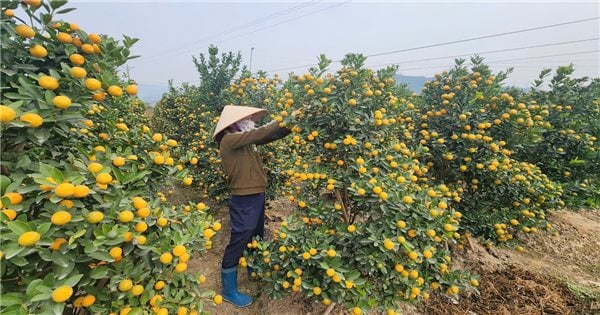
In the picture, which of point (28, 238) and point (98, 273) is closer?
point (28, 238)

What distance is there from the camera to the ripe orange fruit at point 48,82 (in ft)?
3.25

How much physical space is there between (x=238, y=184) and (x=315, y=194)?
0.71 m

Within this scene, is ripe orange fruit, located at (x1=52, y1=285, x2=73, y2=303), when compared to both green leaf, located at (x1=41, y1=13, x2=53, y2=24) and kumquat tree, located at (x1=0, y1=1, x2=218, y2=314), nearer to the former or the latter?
kumquat tree, located at (x1=0, y1=1, x2=218, y2=314)

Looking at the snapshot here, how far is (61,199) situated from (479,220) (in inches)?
127

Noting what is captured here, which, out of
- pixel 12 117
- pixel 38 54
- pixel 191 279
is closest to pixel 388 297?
pixel 191 279

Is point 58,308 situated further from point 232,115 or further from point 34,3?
point 232,115

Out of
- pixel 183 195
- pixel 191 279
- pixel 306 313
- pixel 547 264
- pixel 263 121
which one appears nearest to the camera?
pixel 191 279

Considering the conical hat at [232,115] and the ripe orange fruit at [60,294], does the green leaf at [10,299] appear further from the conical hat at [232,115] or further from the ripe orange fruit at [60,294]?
the conical hat at [232,115]

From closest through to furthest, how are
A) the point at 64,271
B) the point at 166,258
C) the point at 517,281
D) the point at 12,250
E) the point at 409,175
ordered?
the point at 12,250
the point at 64,271
the point at 166,258
the point at 409,175
the point at 517,281

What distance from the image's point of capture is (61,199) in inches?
36.4

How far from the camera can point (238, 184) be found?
2.52 metres

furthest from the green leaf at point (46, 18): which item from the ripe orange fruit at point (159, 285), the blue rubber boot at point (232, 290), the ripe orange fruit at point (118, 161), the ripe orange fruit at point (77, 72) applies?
the blue rubber boot at point (232, 290)

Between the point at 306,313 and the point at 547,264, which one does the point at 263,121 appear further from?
the point at 547,264

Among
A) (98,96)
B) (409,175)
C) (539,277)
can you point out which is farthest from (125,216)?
(539,277)
